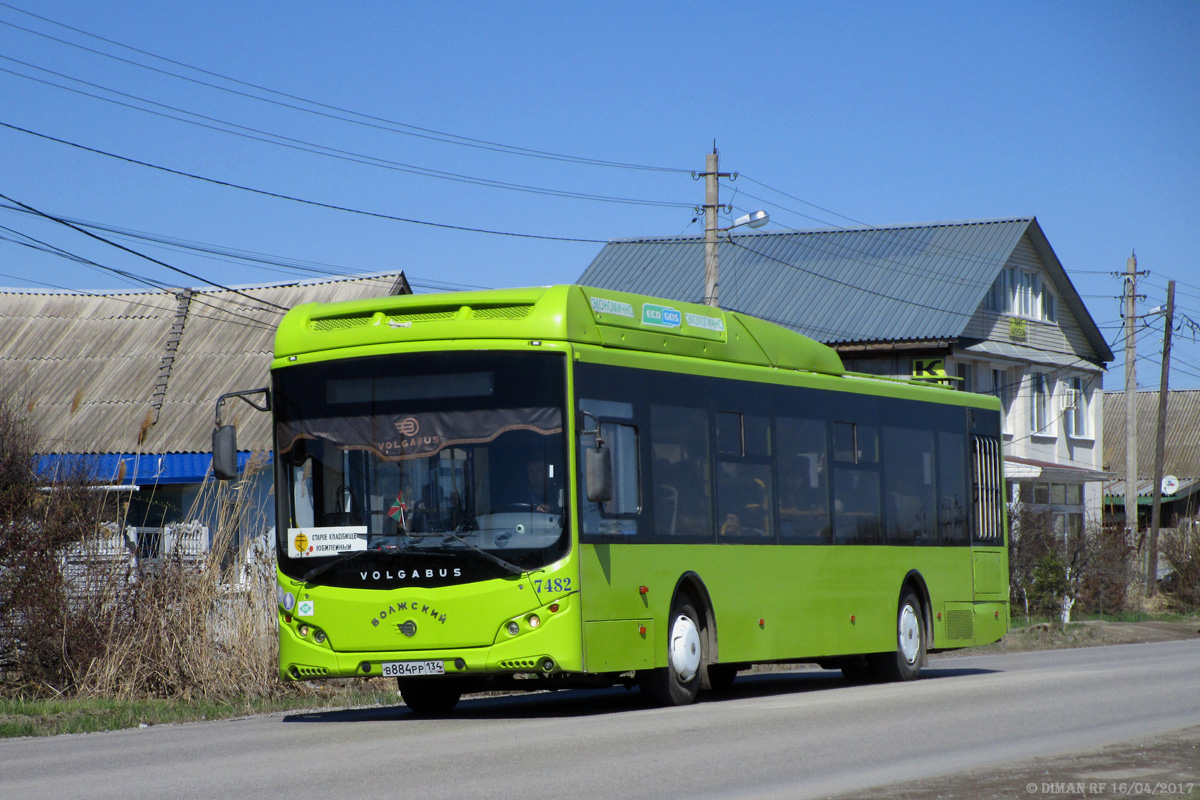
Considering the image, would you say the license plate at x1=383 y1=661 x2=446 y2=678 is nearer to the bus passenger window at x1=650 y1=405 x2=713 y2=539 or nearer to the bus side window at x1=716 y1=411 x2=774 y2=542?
the bus passenger window at x1=650 y1=405 x2=713 y2=539

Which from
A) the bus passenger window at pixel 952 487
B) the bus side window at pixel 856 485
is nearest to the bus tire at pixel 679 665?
the bus side window at pixel 856 485

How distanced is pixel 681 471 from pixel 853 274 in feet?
111

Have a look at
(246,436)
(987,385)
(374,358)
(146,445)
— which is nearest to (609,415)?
(374,358)

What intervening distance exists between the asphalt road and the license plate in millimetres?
413

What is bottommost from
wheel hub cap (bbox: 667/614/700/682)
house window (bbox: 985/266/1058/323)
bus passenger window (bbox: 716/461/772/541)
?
wheel hub cap (bbox: 667/614/700/682)

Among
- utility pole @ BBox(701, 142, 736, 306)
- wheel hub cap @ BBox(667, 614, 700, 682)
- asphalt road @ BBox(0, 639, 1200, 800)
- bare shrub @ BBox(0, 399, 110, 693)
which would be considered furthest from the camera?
utility pole @ BBox(701, 142, 736, 306)

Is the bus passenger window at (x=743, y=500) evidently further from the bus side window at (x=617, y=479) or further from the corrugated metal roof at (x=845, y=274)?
the corrugated metal roof at (x=845, y=274)

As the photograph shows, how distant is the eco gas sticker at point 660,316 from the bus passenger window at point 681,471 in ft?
2.47

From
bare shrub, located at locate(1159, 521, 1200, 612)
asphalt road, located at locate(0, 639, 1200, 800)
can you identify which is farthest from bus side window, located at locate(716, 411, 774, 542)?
bare shrub, located at locate(1159, 521, 1200, 612)

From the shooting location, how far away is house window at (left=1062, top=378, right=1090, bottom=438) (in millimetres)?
49219

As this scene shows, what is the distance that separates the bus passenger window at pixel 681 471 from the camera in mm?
13602

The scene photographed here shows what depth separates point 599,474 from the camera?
12164 millimetres

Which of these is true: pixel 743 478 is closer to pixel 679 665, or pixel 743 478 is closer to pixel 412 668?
pixel 679 665

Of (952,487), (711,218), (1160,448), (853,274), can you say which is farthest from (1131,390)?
(952,487)
